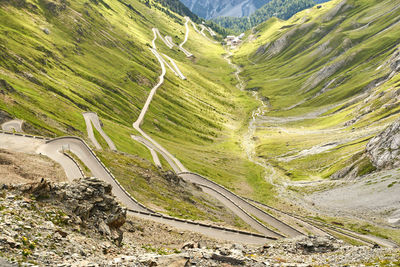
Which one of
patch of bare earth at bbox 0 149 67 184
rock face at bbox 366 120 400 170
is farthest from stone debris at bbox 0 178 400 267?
rock face at bbox 366 120 400 170

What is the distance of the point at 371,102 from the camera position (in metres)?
176

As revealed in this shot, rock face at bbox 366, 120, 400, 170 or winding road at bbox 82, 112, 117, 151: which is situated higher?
rock face at bbox 366, 120, 400, 170

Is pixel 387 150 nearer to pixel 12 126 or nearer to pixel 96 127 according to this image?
pixel 96 127

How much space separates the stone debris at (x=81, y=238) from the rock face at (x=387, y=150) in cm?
8205

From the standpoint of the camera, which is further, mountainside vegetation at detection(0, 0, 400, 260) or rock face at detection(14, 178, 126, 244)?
mountainside vegetation at detection(0, 0, 400, 260)

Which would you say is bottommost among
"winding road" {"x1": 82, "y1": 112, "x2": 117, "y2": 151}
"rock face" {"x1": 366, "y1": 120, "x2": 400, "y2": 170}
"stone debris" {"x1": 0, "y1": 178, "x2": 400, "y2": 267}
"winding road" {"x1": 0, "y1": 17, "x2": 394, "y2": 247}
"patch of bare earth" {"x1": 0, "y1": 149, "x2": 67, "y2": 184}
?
"stone debris" {"x1": 0, "y1": 178, "x2": 400, "y2": 267}

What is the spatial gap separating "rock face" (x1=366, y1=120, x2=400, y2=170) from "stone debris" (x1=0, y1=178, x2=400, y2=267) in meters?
82.1

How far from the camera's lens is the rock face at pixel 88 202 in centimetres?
3186

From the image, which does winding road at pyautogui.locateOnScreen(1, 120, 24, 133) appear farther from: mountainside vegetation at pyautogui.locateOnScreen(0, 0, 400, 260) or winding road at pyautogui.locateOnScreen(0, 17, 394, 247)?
mountainside vegetation at pyautogui.locateOnScreen(0, 0, 400, 260)

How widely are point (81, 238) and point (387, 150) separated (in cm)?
11161

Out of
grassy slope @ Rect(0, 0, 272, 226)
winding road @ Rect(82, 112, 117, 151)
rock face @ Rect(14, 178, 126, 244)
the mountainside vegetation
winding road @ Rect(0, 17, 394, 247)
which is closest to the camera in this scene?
rock face @ Rect(14, 178, 126, 244)

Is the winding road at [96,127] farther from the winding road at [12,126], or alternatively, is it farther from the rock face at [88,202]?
the rock face at [88,202]

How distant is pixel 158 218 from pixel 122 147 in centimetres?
6278

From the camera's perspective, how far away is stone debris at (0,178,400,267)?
23.7m
